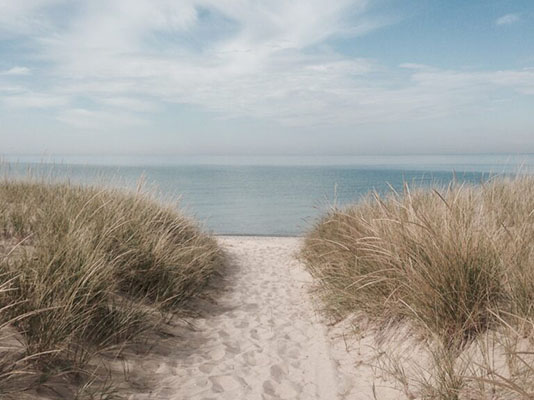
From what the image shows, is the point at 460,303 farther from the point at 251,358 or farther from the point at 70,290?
the point at 70,290

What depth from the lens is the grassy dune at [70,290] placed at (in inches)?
113

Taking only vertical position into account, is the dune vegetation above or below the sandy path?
above

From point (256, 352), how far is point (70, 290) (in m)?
2.04

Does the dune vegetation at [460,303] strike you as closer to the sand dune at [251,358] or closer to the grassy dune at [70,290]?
the sand dune at [251,358]

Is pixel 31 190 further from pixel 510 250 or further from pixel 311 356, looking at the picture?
pixel 510 250

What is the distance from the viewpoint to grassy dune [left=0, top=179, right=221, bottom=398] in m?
2.86

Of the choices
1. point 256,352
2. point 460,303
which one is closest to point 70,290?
point 256,352

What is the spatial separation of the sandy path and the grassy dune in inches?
23.8

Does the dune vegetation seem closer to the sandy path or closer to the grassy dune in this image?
the sandy path

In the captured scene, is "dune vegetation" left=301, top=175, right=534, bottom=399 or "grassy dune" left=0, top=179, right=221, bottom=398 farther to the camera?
"grassy dune" left=0, top=179, right=221, bottom=398

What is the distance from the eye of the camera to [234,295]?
254 inches

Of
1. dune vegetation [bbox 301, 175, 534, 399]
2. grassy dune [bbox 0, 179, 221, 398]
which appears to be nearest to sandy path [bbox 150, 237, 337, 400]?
grassy dune [bbox 0, 179, 221, 398]

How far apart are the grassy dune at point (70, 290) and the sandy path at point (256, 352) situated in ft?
1.98

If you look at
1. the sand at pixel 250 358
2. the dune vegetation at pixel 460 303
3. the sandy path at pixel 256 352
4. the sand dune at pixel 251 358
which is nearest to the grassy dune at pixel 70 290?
the sand at pixel 250 358
